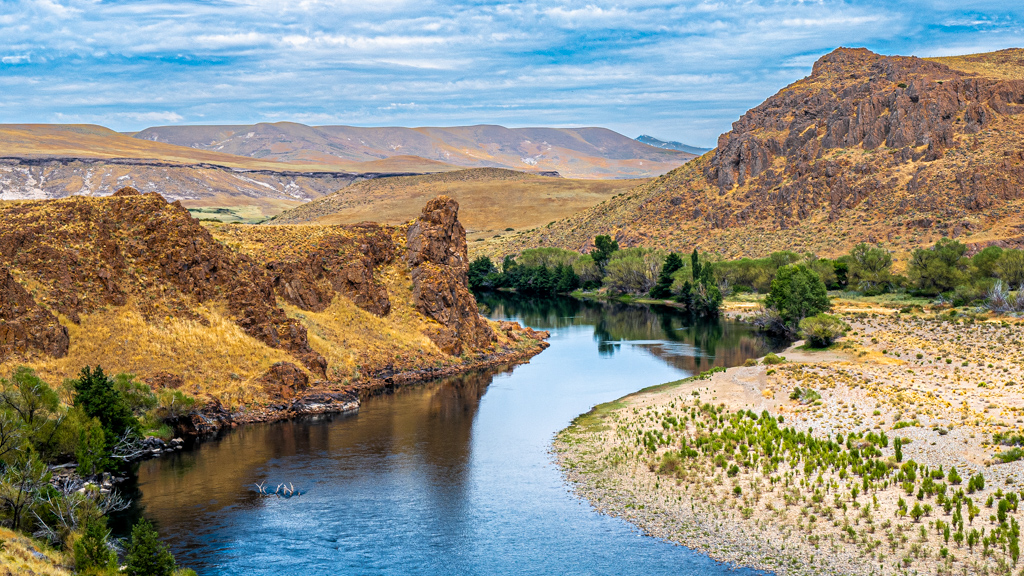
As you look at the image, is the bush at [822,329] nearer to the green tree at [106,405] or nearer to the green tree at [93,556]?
the green tree at [106,405]

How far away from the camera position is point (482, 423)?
50156 millimetres

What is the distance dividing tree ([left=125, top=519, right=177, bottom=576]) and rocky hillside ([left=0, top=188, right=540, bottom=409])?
78.9 feet

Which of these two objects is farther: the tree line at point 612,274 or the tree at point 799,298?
the tree line at point 612,274

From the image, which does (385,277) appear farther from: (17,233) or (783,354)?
(783,354)

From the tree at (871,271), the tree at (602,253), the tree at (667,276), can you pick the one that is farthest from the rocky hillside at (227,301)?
the tree at (602,253)

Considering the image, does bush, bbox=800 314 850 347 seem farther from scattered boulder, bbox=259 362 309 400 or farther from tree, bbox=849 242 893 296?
scattered boulder, bbox=259 362 309 400

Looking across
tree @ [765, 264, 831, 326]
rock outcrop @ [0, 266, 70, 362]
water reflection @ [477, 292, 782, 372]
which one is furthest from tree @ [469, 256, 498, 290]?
rock outcrop @ [0, 266, 70, 362]

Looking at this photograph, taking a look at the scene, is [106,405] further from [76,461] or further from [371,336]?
[371,336]

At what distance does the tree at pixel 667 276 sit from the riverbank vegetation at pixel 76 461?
269ft

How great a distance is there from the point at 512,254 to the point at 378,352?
109m

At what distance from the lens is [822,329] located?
72.1 metres

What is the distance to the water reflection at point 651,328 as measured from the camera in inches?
2891

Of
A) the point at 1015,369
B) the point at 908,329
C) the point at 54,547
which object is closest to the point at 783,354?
the point at 908,329

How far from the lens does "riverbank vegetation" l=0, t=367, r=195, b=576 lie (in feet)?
80.8
